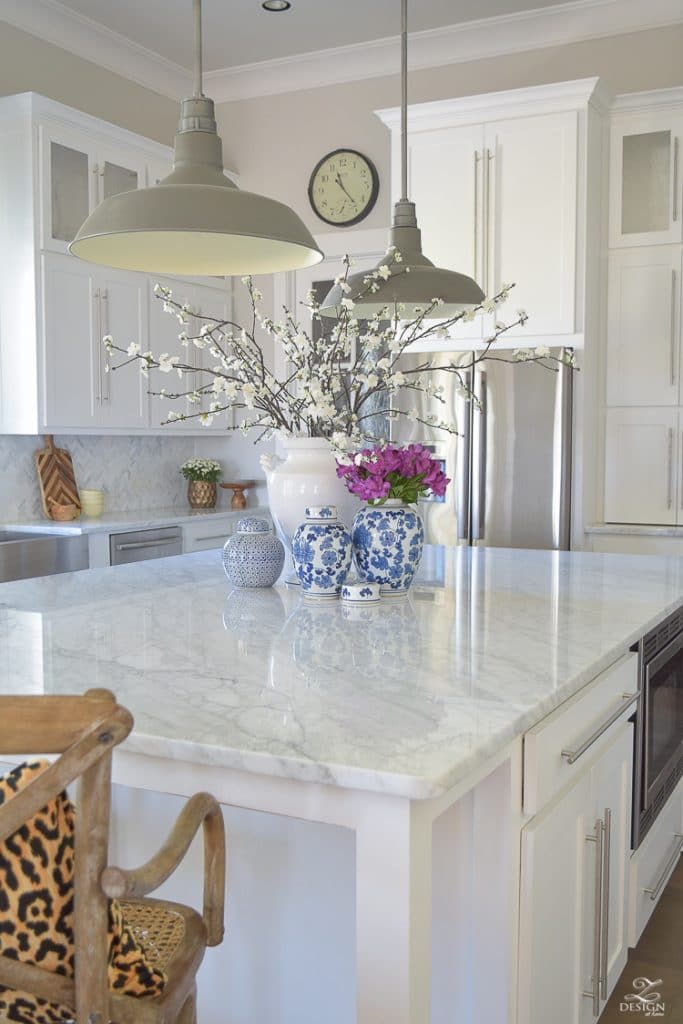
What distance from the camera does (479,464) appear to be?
168 inches

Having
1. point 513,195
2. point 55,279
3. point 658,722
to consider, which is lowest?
point 658,722

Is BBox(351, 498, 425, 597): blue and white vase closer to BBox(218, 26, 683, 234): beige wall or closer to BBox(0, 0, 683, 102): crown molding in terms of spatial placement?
BBox(218, 26, 683, 234): beige wall

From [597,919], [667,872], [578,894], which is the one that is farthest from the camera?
[667,872]

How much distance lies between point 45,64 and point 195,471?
209 cm

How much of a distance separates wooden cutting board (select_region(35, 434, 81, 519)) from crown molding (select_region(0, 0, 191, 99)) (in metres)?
1.83

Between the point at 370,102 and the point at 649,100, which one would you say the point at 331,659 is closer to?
the point at 649,100

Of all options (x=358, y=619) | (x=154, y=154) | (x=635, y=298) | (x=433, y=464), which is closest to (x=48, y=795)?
(x=358, y=619)

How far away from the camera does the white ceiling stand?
450 centimetres

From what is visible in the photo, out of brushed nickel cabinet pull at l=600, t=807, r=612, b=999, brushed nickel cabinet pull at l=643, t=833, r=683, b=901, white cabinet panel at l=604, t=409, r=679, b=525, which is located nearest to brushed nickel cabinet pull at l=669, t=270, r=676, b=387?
white cabinet panel at l=604, t=409, r=679, b=525

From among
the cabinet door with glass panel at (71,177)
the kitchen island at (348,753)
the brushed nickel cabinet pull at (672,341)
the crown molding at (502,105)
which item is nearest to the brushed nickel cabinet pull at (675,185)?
the brushed nickel cabinet pull at (672,341)

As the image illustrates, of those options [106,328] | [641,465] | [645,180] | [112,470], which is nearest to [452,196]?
[645,180]

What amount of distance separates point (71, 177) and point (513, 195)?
190 centimetres

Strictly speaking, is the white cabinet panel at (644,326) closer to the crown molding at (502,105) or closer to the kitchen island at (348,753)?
the crown molding at (502,105)

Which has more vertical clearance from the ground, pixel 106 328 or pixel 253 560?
pixel 106 328
